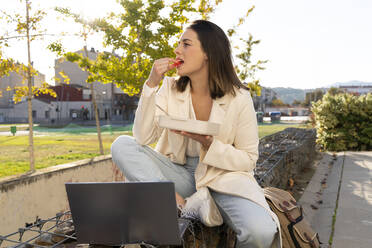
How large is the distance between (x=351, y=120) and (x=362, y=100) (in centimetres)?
69

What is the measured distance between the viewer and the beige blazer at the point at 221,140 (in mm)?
2104

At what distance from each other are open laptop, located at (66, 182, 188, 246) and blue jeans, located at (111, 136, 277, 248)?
44 cm

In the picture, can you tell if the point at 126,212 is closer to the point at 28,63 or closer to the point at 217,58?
the point at 217,58

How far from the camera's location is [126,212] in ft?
5.21

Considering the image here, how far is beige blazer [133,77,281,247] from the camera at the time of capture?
6.90ft

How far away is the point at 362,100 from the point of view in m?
10.5

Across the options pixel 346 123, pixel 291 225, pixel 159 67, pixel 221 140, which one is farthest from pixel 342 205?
pixel 346 123

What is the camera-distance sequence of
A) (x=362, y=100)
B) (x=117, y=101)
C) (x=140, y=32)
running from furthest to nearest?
(x=117, y=101) → (x=362, y=100) → (x=140, y=32)

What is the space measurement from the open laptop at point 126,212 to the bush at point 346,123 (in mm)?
9904

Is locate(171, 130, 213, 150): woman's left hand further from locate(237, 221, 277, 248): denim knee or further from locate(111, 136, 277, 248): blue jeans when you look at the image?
locate(237, 221, 277, 248): denim knee

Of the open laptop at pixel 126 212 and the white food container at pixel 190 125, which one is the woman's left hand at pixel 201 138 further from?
the open laptop at pixel 126 212

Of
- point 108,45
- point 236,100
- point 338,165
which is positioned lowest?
point 338,165

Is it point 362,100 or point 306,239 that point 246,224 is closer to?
point 306,239

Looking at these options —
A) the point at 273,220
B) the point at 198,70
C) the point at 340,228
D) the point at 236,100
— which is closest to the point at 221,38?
the point at 198,70
